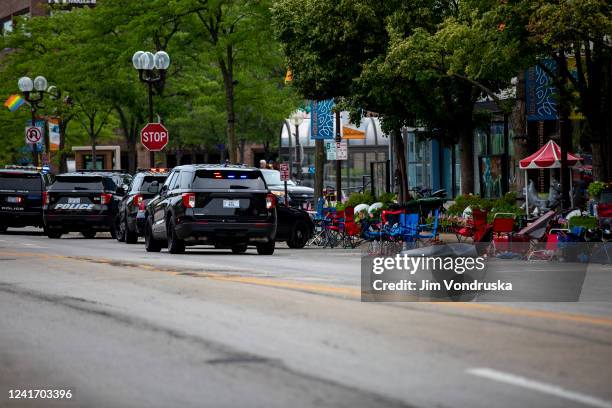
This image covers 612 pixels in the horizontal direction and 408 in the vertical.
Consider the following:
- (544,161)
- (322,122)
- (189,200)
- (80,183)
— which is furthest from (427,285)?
(322,122)

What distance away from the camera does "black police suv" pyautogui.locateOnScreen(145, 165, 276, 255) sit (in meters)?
27.1

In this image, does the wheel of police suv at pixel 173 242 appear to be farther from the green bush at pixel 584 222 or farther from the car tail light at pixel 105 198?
the car tail light at pixel 105 198

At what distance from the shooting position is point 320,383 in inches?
353

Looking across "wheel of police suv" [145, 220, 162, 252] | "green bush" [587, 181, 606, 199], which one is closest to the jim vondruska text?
"green bush" [587, 181, 606, 199]

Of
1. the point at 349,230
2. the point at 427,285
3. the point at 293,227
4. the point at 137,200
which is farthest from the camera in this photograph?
the point at 137,200

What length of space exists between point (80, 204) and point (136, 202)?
4.70 metres

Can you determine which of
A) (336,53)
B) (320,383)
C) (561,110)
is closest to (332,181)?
(336,53)

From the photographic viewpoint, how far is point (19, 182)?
43312 mm

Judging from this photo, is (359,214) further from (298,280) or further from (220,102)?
(298,280)

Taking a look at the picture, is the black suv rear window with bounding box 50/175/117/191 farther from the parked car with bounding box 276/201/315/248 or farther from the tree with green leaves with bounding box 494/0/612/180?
the tree with green leaves with bounding box 494/0/612/180

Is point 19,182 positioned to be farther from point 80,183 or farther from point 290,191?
point 290,191

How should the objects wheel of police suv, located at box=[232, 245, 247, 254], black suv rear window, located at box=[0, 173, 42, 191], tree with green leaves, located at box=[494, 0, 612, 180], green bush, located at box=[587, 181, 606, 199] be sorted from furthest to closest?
A: black suv rear window, located at box=[0, 173, 42, 191], wheel of police suv, located at box=[232, 245, 247, 254], green bush, located at box=[587, 181, 606, 199], tree with green leaves, located at box=[494, 0, 612, 180]

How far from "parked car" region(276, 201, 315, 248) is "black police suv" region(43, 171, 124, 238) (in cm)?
709

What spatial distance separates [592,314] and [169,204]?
51.5 feet
